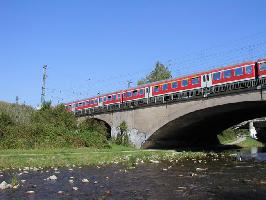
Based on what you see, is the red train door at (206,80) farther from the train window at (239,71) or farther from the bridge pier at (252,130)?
the bridge pier at (252,130)

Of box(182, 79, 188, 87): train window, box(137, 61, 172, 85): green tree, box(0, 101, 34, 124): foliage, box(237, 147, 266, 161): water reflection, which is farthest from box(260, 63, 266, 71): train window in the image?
box(137, 61, 172, 85): green tree

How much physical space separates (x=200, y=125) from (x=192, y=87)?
8.42 meters

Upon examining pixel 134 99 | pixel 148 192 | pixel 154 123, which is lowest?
pixel 148 192

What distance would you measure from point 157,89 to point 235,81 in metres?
12.5

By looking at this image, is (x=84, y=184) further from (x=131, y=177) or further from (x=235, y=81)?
(x=235, y=81)

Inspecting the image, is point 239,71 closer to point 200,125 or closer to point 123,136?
point 200,125

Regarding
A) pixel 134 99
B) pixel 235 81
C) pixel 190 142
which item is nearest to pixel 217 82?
pixel 235 81

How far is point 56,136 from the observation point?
39.6 metres

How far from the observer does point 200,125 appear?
50594mm

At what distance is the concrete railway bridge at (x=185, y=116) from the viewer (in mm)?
38562

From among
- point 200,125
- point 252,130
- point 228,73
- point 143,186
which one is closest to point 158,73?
point 252,130

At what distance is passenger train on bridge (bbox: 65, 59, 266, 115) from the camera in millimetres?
37406

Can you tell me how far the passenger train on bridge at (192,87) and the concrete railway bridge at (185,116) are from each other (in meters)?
0.49

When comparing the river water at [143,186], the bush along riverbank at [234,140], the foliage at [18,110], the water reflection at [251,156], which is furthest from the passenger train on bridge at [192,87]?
the bush along riverbank at [234,140]
